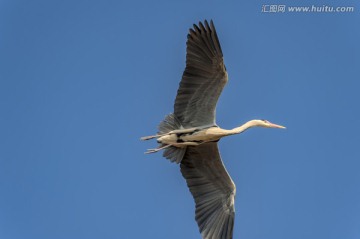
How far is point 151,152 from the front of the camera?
14297mm

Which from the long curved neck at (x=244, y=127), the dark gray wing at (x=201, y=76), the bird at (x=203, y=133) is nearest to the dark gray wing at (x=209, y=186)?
the bird at (x=203, y=133)

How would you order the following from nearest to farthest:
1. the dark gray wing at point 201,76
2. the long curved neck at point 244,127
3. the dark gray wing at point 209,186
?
1. the dark gray wing at point 201,76
2. the long curved neck at point 244,127
3. the dark gray wing at point 209,186

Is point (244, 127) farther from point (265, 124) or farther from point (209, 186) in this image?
point (209, 186)

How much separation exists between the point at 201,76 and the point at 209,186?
2215 millimetres

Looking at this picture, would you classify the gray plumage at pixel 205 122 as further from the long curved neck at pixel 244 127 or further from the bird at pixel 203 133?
the long curved neck at pixel 244 127

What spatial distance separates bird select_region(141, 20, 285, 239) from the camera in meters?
14.0

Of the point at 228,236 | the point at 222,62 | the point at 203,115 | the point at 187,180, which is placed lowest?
the point at 228,236

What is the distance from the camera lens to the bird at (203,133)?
1401 centimetres

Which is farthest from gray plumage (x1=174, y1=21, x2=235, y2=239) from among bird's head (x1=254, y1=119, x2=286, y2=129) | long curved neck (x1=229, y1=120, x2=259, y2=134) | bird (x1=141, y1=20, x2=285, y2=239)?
bird's head (x1=254, y1=119, x2=286, y2=129)

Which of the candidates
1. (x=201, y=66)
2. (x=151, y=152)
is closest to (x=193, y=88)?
(x=201, y=66)

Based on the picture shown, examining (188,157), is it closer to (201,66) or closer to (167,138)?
(167,138)

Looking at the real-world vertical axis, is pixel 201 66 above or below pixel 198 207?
above

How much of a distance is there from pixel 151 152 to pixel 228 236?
6.93 feet

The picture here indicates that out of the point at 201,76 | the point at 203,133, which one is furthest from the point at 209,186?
the point at 201,76
